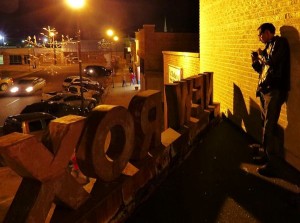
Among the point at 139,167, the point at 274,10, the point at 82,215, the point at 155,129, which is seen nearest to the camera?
the point at 82,215

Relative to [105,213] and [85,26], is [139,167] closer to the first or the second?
[105,213]

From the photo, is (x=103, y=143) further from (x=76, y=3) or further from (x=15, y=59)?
(x=15, y=59)

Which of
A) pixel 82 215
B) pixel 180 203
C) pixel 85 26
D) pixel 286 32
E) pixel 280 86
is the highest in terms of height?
pixel 85 26

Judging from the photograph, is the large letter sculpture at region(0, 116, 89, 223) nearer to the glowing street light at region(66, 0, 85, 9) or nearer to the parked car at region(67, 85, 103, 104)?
the glowing street light at region(66, 0, 85, 9)

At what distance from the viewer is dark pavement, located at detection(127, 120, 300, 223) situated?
399 cm

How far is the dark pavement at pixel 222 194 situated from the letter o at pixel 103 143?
2.49 ft

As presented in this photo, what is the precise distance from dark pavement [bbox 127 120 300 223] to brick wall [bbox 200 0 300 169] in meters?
0.72

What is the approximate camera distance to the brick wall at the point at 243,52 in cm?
511

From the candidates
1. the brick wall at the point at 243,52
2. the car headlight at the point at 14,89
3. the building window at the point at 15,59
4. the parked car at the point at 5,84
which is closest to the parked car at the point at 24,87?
the car headlight at the point at 14,89

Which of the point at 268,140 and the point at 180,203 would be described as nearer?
the point at 180,203

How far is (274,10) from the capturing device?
18.8 ft

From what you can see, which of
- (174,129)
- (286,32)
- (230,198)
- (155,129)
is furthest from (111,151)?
(286,32)

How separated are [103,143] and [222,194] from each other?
1.88 m

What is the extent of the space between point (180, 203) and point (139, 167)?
720mm
